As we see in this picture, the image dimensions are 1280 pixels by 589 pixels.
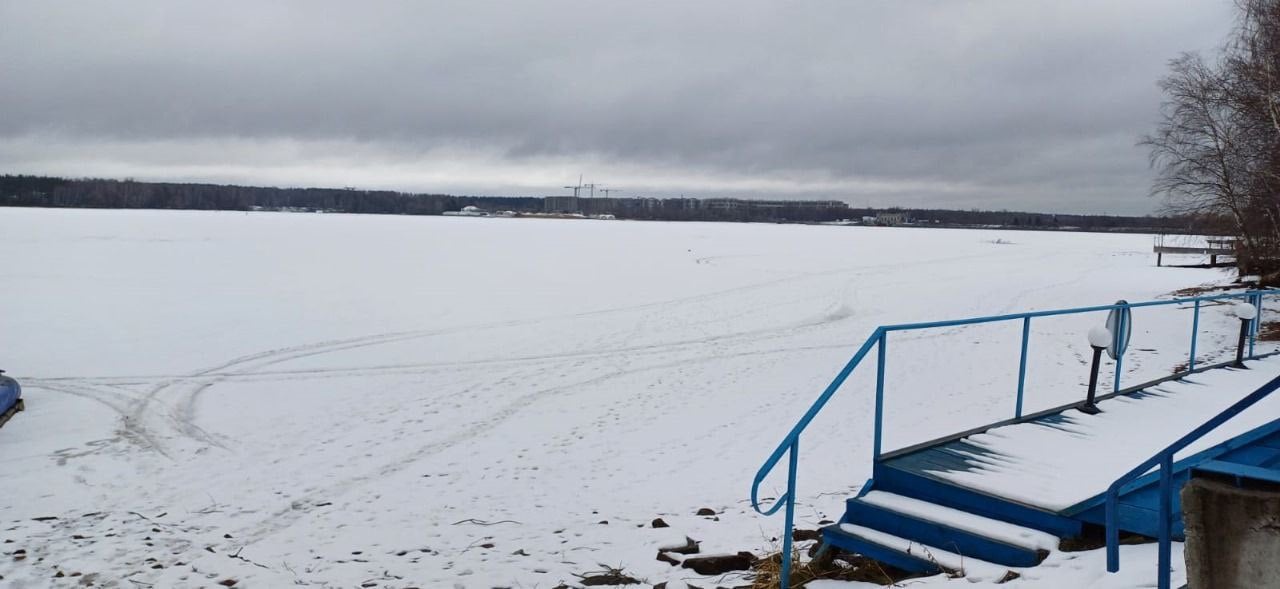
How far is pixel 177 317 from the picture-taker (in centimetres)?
1972

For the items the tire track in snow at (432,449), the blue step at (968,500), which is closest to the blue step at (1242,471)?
the blue step at (968,500)

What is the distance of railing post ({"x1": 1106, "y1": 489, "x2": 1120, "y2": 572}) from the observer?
150 inches

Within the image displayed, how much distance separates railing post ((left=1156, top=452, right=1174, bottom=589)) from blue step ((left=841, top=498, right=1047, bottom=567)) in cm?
113

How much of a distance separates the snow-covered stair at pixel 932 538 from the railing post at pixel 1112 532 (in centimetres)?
47

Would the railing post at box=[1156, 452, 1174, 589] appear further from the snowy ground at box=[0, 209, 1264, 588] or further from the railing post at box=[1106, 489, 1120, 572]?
the snowy ground at box=[0, 209, 1264, 588]

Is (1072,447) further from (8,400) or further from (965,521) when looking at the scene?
(8,400)

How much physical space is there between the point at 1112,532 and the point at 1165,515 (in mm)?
702

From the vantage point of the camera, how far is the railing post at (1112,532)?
150 inches

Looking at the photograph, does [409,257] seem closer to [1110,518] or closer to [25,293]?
[25,293]

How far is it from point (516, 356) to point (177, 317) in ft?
30.0

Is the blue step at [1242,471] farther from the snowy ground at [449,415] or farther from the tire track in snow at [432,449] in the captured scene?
the tire track in snow at [432,449]

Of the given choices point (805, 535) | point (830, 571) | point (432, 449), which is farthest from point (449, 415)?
point (830, 571)

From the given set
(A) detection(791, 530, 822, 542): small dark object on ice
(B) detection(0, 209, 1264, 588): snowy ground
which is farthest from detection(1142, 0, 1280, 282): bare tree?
(A) detection(791, 530, 822, 542): small dark object on ice

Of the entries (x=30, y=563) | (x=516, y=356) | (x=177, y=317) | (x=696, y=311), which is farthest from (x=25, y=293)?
(x=30, y=563)
